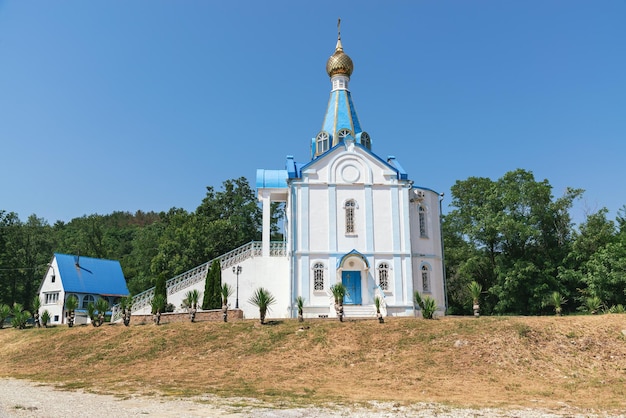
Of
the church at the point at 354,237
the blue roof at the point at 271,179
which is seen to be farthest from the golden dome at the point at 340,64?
the blue roof at the point at 271,179

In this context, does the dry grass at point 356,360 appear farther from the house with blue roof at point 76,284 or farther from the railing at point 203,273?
the house with blue roof at point 76,284

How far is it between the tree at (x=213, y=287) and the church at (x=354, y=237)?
1846 mm

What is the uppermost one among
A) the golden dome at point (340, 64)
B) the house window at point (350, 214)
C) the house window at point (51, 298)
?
the golden dome at point (340, 64)

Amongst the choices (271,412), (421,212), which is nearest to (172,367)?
(271,412)

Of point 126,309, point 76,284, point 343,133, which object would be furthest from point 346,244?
point 76,284

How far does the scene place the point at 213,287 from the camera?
2897 cm

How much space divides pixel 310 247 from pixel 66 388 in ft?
47.1

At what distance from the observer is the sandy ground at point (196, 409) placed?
1007cm

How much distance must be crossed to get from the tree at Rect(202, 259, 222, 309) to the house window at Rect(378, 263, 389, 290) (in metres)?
8.69

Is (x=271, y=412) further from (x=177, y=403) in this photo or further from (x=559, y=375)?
(x=559, y=375)

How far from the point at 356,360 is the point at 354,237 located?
10.0 m

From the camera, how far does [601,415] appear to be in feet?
35.1

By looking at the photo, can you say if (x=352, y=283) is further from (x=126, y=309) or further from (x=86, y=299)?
(x=86, y=299)

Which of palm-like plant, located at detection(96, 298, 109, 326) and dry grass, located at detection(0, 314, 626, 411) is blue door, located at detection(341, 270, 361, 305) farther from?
palm-like plant, located at detection(96, 298, 109, 326)
